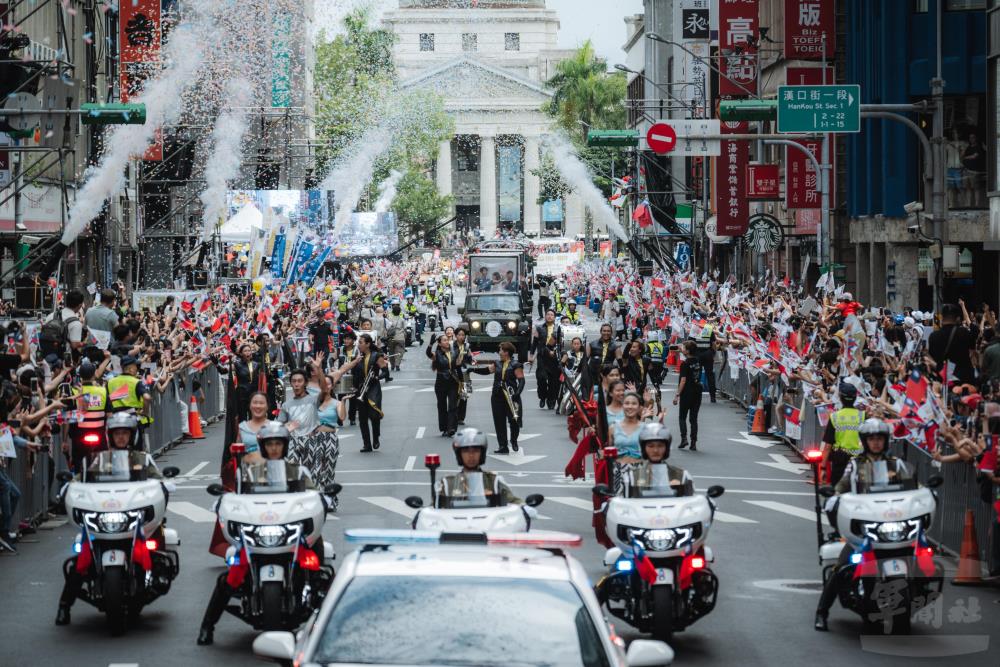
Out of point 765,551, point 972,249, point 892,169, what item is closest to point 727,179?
point 892,169

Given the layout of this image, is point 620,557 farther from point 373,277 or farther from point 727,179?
point 373,277

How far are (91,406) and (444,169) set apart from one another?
469 feet

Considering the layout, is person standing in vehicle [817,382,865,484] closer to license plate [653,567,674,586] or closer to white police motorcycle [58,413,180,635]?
license plate [653,567,674,586]

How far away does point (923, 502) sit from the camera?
38.3ft

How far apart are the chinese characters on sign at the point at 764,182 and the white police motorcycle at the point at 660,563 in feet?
127

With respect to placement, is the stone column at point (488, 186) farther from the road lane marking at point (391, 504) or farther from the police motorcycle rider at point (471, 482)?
the police motorcycle rider at point (471, 482)

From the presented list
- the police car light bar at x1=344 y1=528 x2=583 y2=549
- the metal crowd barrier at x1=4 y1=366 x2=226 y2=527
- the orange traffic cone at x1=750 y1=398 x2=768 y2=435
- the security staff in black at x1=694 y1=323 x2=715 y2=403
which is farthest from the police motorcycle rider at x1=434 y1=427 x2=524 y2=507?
the security staff in black at x1=694 y1=323 x2=715 y2=403

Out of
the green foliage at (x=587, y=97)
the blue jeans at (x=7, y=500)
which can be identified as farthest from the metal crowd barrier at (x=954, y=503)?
the green foliage at (x=587, y=97)

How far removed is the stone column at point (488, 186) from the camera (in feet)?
524

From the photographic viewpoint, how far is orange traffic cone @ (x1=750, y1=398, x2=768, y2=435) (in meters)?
27.3

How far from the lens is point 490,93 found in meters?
155

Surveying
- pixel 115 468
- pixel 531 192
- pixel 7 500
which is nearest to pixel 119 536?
pixel 115 468

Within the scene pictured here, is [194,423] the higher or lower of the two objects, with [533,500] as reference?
lower

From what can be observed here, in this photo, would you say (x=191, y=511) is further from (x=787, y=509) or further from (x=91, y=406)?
(x=787, y=509)
